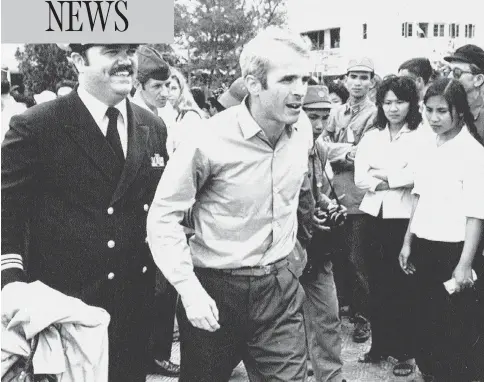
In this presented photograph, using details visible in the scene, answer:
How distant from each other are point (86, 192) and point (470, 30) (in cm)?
4750

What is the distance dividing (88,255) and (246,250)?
69 centimetres

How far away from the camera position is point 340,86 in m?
9.87

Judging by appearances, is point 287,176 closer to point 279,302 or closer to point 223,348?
point 279,302

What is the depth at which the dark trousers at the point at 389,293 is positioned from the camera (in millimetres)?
5949

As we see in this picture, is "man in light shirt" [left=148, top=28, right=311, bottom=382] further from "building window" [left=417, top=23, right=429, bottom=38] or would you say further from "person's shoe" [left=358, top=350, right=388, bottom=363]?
"building window" [left=417, top=23, right=429, bottom=38]

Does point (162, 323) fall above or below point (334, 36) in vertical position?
below

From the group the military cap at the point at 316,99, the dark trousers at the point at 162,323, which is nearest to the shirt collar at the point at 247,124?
the military cap at the point at 316,99

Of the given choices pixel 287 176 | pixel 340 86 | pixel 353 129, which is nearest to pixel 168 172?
pixel 287 176

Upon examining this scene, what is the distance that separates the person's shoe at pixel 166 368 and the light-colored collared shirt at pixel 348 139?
1822mm

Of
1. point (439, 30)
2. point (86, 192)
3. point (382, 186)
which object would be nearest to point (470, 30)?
point (439, 30)

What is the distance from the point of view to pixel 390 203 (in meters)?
5.98

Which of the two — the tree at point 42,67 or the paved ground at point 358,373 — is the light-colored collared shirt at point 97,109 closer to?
the paved ground at point 358,373

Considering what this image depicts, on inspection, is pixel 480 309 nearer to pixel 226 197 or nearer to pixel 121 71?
pixel 226 197

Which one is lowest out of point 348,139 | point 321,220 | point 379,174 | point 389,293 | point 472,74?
point 389,293
